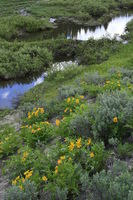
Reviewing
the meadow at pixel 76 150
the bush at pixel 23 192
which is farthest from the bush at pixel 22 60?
the bush at pixel 23 192

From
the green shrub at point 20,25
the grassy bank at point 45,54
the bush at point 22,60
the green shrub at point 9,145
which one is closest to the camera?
the green shrub at point 9,145

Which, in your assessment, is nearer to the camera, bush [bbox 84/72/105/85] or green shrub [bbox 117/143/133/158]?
green shrub [bbox 117/143/133/158]

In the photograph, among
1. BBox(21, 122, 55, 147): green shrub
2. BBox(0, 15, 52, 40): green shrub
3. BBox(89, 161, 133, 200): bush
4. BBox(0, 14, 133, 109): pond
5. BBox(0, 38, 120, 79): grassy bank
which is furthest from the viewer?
BBox(0, 15, 52, 40): green shrub

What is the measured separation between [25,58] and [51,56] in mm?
2335

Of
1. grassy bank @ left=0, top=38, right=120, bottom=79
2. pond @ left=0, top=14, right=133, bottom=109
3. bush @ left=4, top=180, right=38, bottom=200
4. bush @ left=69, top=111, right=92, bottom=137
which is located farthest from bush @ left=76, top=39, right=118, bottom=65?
bush @ left=4, top=180, right=38, bottom=200

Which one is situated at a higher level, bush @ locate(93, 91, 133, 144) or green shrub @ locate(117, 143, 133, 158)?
bush @ locate(93, 91, 133, 144)

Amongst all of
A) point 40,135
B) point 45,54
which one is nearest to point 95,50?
point 45,54

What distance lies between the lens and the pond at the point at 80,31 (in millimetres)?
27219

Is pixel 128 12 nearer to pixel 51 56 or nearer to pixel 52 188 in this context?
pixel 51 56

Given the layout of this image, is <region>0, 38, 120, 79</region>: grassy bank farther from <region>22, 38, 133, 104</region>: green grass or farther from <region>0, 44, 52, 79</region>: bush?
<region>22, 38, 133, 104</region>: green grass

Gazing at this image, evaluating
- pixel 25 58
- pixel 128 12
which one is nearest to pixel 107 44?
pixel 25 58

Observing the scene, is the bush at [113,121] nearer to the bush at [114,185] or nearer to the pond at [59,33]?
the bush at [114,185]

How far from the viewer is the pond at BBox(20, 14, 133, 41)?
27.2 metres

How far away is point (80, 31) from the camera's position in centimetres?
2980
